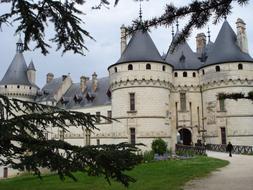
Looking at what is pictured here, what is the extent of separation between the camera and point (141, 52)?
93.0 ft

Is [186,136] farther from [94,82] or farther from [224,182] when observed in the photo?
[224,182]

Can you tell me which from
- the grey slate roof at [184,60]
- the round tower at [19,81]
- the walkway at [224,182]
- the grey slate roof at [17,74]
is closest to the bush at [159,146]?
the grey slate roof at [184,60]

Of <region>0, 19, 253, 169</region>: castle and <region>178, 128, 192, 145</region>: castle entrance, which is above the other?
<region>0, 19, 253, 169</region>: castle

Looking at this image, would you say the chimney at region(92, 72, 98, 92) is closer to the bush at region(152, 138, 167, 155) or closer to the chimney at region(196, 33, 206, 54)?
the chimney at region(196, 33, 206, 54)

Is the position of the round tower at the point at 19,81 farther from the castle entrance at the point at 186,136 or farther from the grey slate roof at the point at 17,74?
the castle entrance at the point at 186,136

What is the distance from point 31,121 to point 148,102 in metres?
23.9

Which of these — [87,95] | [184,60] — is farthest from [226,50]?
[87,95]

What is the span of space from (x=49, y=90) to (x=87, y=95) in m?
7.16

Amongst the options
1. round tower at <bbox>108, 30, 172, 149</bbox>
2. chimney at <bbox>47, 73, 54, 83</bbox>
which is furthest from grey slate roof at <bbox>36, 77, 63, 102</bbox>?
round tower at <bbox>108, 30, 172, 149</bbox>

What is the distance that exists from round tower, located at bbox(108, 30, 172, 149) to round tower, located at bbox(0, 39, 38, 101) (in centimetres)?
1518

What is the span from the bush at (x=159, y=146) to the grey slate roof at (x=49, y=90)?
696 inches

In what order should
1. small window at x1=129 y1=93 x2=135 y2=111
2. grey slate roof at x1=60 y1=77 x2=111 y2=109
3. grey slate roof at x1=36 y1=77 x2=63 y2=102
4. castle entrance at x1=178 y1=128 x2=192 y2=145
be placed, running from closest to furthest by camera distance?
small window at x1=129 y1=93 x2=135 y2=111 < castle entrance at x1=178 y1=128 x2=192 y2=145 < grey slate roof at x1=60 y1=77 x2=111 y2=109 < grey slate roof at x1=36 y1=77 x2=63 y2=102

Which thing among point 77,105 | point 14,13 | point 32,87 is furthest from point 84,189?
point 32,87

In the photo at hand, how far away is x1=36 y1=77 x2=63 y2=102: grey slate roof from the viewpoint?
40.5 m
